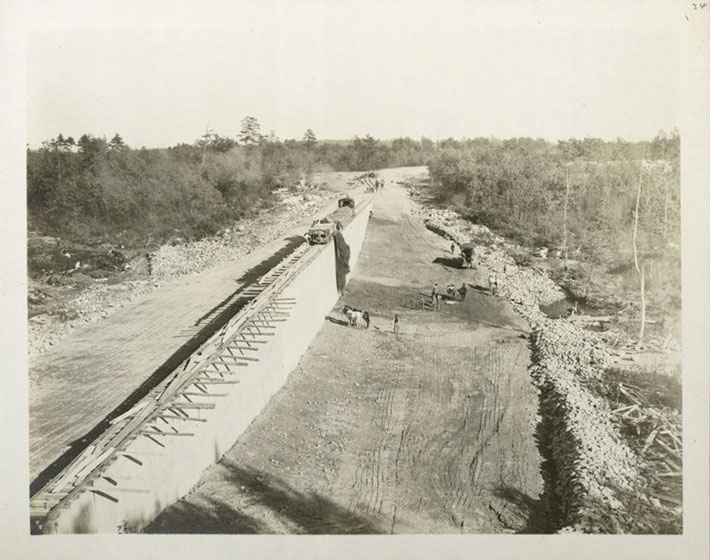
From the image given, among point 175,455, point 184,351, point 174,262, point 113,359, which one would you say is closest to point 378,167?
point 174,262

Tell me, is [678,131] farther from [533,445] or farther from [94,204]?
[94,204]

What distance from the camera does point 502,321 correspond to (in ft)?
30.8

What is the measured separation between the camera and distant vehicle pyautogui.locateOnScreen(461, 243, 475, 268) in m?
10.1

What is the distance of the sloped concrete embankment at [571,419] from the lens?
6.49 metres

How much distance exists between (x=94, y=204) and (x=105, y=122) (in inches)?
57.7

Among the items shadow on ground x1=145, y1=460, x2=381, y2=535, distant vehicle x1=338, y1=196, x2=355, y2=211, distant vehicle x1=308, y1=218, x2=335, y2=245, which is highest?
distant vehicle x1=338, y1=196, x2=355, y2=211

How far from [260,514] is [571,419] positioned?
3.86 metres

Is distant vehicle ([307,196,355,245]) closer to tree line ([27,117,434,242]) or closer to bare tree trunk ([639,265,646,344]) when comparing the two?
tree line ([27,117,434,242])

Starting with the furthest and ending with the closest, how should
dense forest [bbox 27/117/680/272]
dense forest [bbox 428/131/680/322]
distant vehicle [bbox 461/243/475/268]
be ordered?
distant vehicle [bbox 461/243/475/268] → dense forest [bbox 27/117/680/272] → dense forest [bbox 428/131/680/322]

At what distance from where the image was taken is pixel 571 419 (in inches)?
291

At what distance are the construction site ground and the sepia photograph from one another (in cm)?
4

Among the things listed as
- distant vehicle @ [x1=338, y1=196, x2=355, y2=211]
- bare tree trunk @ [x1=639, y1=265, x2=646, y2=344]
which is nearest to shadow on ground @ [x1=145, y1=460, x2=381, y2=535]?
bare tree trunk @ [x1=639, y1=265, x2=646, y2=344]

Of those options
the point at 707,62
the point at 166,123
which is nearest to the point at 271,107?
the point at 166,123

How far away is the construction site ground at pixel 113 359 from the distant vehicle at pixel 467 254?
7.35 ft
